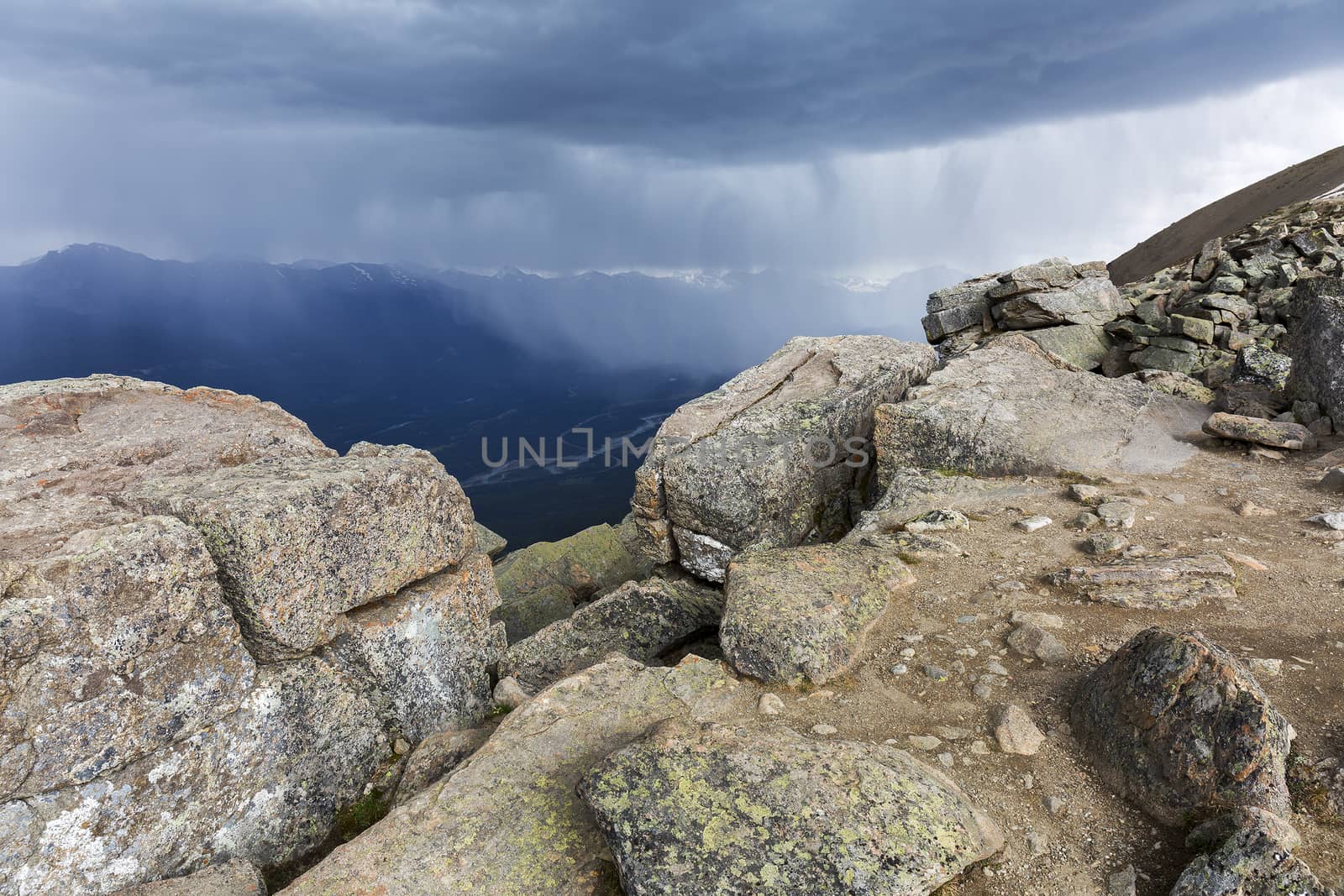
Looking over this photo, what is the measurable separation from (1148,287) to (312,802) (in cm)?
2871

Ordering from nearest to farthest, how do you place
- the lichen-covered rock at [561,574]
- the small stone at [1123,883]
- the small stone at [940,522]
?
the small stone at [1123,883] < the small stone at [940,522] < the lichen-covered rock at [561,574]

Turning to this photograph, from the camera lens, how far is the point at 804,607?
24.3ft

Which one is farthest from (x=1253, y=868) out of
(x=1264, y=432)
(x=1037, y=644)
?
(x=1264, y=432)

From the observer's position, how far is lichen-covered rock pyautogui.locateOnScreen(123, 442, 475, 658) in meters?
6.22

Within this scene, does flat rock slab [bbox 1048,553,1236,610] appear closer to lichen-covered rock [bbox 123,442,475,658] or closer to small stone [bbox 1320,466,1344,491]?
small stone [bbox 1320,466,1344,491]

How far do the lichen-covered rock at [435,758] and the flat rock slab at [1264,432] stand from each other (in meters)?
12.0

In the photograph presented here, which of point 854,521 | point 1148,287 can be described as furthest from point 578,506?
point 854,521

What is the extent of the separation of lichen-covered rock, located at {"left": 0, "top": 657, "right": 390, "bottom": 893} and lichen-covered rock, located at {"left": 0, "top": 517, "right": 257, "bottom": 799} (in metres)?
0.19

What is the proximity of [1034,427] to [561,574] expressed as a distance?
10643 mm

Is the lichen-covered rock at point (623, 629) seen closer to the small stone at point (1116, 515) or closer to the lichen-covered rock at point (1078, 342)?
the small stone at point (1116, 515)

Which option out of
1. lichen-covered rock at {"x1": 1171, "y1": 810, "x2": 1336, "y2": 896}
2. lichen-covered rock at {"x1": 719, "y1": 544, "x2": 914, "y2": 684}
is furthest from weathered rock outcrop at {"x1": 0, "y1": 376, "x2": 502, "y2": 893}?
lichen-covered rock at {"x1": 1171, "y1": 810, "x2": 1336, "y2": 896}

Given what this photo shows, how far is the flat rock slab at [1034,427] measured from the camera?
11.6 m

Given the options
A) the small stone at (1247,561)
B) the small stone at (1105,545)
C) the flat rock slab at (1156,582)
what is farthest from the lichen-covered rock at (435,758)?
the small stone at (1247,561)

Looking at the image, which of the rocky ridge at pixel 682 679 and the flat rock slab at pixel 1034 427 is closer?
the rocky ridge at pixel 682 679
